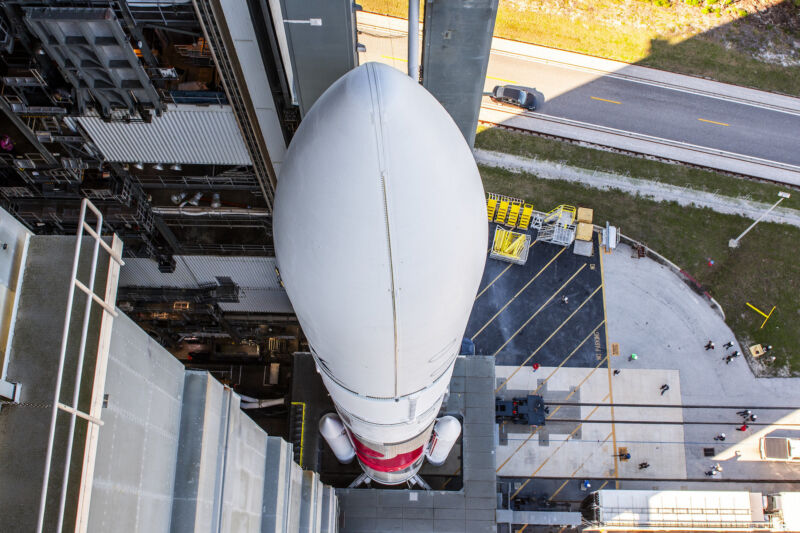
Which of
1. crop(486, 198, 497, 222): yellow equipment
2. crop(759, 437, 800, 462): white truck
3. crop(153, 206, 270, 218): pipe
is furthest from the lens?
crop(486, 198, 497, 222): yellow equipment

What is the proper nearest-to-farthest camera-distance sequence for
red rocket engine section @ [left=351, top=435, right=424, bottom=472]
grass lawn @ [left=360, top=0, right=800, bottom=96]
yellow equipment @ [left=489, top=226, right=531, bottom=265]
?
red rocket engine section @ [left=351, top=435, right=424, bottom=472]
yellow equipment @ [left=489, top=226, right=531, bottom=265]
grass lawn @ [left=360, top=0, right=800, bottom=96]

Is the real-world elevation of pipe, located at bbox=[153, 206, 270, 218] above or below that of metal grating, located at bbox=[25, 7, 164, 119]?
below

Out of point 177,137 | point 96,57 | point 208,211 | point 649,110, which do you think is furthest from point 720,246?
point 96,57

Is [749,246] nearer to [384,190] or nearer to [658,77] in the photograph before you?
[658,77]

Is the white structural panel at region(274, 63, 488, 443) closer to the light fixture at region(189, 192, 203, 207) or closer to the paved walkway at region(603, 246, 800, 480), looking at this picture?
the light fixture at region(189, 192, 203, 207)

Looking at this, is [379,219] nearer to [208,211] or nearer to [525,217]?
[208,211]

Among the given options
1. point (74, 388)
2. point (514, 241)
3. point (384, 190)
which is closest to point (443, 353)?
point (384, 190)

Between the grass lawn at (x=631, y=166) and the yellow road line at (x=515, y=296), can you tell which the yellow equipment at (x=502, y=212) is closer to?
the yellow road line at (x=515, y=296)

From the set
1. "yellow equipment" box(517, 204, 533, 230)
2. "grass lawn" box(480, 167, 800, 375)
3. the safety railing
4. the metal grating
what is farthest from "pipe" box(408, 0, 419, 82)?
"grass lawn" box(480, 167, 800, 375)
